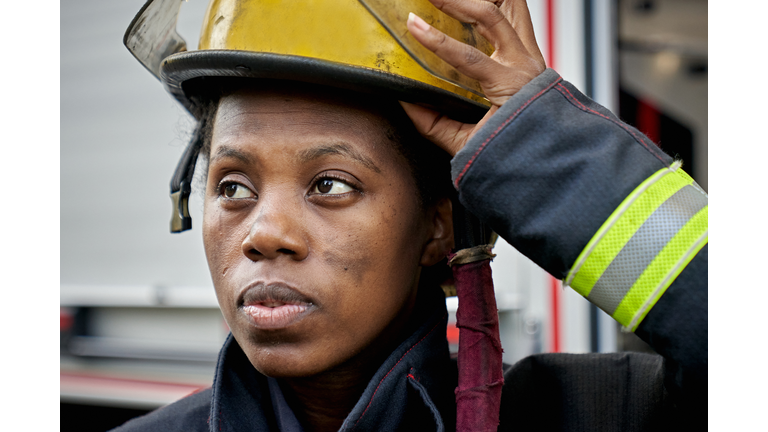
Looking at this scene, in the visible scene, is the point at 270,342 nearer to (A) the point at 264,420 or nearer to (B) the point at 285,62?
(A) the point at 264,420

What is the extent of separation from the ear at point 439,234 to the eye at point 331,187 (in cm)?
30

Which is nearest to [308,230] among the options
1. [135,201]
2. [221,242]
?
[221,242]

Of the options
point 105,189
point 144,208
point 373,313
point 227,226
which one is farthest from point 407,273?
point 105,189

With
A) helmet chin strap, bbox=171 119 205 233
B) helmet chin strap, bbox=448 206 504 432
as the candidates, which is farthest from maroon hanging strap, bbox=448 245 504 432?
helmet chin strap, bbox=171 119 205 233

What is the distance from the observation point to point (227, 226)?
151 cm

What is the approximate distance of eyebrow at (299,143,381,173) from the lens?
1.40m

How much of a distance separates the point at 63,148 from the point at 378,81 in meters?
4.05

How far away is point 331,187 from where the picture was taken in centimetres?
143

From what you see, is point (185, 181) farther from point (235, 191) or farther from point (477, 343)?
point (477, 343)

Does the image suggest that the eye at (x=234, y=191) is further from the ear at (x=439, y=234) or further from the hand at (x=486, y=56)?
the hand at (x=486, y=56)

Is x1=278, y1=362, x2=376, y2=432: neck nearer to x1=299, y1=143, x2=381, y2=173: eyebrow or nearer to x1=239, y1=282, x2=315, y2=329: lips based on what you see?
x1=239, y1=282, x2=315, y2=329: lips

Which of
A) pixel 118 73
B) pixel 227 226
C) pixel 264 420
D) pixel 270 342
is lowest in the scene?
pixel 264 420

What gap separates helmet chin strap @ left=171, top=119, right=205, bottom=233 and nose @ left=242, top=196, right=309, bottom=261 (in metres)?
0.52

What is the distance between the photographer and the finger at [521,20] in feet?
4.38
